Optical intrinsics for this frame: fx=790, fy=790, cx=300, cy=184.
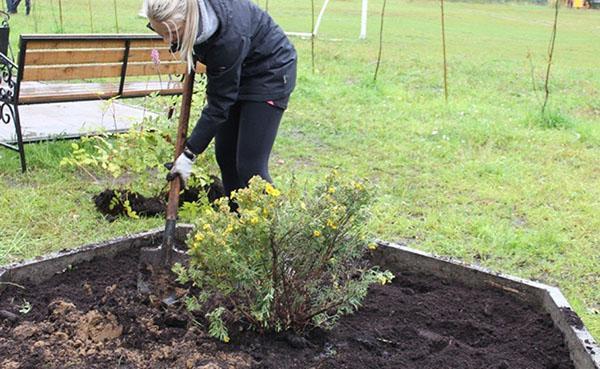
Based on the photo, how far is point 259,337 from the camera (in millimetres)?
3203

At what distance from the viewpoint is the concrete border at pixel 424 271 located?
3328mm

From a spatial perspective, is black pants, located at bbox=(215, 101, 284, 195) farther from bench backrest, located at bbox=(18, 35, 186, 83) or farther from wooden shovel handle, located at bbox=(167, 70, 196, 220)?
bench backrest, located at bbox=(18, 35, 186, 83)

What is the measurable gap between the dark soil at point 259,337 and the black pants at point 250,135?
2.76 feet

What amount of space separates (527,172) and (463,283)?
3309 millimetres

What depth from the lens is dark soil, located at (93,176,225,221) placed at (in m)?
5.26

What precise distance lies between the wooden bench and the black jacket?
6.24 ft

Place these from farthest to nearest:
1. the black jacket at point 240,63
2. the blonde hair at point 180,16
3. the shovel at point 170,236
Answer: the shovel at point 170,236, the black jacket at point 240,63, the blonde hair at point 180,16

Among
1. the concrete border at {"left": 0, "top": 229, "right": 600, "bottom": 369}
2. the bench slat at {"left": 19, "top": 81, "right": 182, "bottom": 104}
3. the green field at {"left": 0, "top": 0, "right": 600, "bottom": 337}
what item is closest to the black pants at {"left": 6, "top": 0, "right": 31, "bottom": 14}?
the green field at {"left": 0, "top": 0, "right": 600, "bottom": 337}

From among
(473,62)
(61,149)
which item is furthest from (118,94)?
(473,62)

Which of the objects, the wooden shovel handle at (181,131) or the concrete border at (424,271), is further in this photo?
the wooden shovel handle at (181,131)

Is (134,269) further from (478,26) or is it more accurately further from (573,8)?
(573,8)

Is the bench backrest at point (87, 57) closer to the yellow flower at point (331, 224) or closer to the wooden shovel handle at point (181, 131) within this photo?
the wooden shovel handle at point (181, 131)

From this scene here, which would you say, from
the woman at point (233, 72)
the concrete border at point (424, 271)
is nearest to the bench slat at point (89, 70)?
the woman at point (233, 72)

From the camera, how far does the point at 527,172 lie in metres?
7.02
